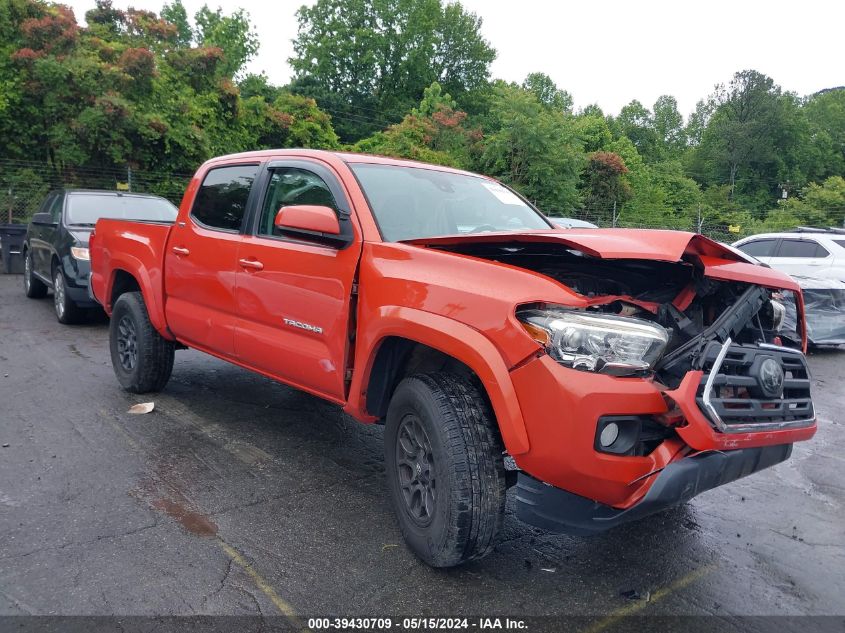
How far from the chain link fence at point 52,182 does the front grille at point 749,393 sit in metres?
16.8

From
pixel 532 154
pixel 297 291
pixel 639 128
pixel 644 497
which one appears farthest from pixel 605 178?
pixel 639 128

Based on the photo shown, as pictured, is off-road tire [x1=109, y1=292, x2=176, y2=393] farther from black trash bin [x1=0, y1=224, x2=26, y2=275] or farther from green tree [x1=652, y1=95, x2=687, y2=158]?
green tree [x1=652, y1=95, x2=687, y2=158]

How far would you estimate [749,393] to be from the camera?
8.34 feet

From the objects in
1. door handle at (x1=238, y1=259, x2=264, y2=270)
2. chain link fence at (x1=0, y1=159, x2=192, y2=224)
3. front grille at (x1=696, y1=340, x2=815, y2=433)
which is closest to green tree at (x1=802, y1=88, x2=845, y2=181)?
chain link fence at (x1=0, y1=159, x2=192, y2=224)

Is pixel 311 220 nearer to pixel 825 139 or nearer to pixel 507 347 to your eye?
pixel 507 347

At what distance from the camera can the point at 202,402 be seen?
5332 millimetres

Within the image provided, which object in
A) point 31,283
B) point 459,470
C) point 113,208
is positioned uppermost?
point 113,208

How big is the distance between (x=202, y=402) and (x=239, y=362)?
4.18 feet

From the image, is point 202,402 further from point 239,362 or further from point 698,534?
point 698,534

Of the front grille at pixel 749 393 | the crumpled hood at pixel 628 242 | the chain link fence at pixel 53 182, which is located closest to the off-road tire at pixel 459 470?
the crumpled hood at pixel 628 242

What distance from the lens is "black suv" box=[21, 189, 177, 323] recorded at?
26.9ft

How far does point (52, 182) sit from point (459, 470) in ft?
60.8

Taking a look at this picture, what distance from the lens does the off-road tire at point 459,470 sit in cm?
260

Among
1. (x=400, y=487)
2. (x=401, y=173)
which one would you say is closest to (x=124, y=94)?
(x=401, y=173)
